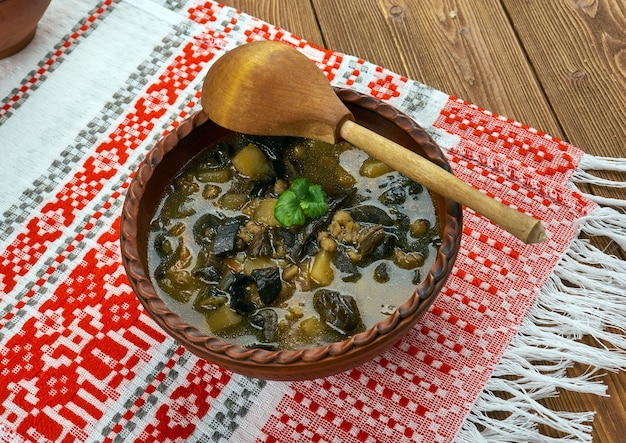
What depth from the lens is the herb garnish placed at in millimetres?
1630

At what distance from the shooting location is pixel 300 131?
1.59 metres

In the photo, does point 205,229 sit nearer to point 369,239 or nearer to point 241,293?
point 241,293

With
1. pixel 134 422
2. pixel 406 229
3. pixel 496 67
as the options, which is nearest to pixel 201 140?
pixel 406 229

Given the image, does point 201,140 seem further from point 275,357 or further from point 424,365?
point 424,365

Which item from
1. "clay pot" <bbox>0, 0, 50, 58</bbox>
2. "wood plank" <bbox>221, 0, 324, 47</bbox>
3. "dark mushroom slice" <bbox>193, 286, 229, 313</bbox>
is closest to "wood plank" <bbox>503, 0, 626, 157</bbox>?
"wood plank" <bbox>221, 0, 324, 47</bbox>

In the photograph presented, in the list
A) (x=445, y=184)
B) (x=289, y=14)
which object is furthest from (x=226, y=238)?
(x=289, y=14)

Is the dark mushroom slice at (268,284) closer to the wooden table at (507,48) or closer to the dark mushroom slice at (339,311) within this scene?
the dark mushroom slice at (339,311)

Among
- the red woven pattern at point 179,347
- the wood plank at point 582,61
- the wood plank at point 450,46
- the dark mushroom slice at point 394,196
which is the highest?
the wood plank at point 582,61

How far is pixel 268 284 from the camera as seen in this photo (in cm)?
154

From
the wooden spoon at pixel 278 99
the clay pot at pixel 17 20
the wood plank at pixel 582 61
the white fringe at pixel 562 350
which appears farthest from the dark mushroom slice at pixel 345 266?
the clay pot at pixel 17 20

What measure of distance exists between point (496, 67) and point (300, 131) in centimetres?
86

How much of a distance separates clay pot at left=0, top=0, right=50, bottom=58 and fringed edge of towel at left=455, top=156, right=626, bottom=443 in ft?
5.24

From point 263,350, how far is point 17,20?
1309 mm

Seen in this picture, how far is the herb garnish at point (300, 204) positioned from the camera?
163cm
